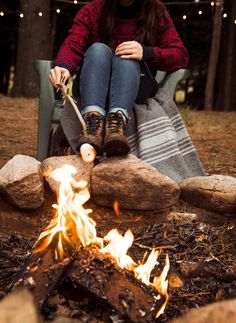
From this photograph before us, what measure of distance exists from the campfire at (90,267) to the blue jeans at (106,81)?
2.95 feet

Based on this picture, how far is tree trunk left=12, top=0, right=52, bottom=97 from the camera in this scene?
9164mm

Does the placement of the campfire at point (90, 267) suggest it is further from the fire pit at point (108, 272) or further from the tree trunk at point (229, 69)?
the tree trunk at point (229, 69)

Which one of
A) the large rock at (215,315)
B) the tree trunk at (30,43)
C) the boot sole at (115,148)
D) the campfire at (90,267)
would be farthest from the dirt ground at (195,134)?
the large rock at (215,315)

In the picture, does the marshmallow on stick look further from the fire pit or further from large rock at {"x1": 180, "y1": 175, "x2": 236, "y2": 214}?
large rock at {"x1": 180, "y1": 175, "x2": 236, "y2": 214}

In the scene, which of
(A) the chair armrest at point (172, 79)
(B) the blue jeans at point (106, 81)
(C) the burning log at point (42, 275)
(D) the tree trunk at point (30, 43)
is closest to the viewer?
(C) the burning log at point (42, 275)

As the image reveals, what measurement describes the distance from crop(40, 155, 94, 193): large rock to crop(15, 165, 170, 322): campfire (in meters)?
0.51

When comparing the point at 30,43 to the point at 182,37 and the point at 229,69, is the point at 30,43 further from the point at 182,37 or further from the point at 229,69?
the point at 229,69

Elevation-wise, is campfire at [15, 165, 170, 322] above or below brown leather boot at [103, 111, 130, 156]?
below

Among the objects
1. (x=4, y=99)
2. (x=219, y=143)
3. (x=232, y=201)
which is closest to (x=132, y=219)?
(x=232, y=201)

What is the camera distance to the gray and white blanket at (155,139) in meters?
3.47

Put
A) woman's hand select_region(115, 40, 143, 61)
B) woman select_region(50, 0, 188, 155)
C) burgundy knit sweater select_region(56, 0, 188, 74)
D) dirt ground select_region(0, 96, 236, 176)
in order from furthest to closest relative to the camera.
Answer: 1. dirt ground select_region(0, 96, 236, 176)
2. burgundy knit sweater select_region(56, 0, 188, 74)
3. woman's hand select_region(115, 40, 143, 61)
4. woman select_region(50, 0, 188, 155)

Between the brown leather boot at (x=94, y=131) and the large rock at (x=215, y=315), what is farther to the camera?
the brown leather boot at (x=94, y=131)

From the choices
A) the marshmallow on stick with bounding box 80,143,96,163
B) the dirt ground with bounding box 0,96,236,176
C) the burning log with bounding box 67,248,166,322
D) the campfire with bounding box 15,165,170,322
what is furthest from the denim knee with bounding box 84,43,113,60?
the burning log with bounding box 67,248,166,322

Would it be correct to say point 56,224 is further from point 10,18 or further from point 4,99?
point 10,18
